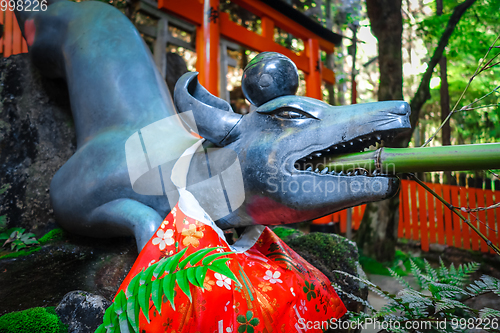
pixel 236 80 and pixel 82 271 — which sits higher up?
pixel 236 80

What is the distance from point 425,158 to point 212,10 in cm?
413

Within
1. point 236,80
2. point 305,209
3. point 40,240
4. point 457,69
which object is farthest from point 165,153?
point 457,69

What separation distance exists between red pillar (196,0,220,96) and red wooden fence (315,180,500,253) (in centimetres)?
381

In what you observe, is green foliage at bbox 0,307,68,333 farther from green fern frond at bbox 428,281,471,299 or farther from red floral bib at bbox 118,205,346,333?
green fern frond at bbox 428,281,471,299

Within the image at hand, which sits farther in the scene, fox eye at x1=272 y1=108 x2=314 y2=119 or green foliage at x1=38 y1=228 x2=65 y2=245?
green foliage at x1=38 y1=228 x2=65 y2=245

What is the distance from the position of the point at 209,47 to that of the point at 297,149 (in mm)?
3510

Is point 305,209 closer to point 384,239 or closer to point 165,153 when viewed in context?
point 165,153

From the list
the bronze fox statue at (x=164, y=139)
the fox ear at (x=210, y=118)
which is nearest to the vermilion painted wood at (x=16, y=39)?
the bronze fox statue at (x=164, y=139)

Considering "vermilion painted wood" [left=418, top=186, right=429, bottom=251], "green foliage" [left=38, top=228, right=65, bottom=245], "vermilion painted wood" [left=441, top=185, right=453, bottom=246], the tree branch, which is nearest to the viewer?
"green foliage" [left=38, top=228, right=65, bottom=245]

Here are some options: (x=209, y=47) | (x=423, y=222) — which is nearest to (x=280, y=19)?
(x=209, y=47)

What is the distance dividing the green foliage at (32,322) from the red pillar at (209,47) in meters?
3.22

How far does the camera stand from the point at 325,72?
298 inches

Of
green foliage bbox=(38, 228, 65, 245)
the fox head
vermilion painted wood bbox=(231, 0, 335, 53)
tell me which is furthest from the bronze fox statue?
vermilion painted wood bbox=(231, 0, 335, 53)

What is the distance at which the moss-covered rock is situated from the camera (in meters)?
2.00
